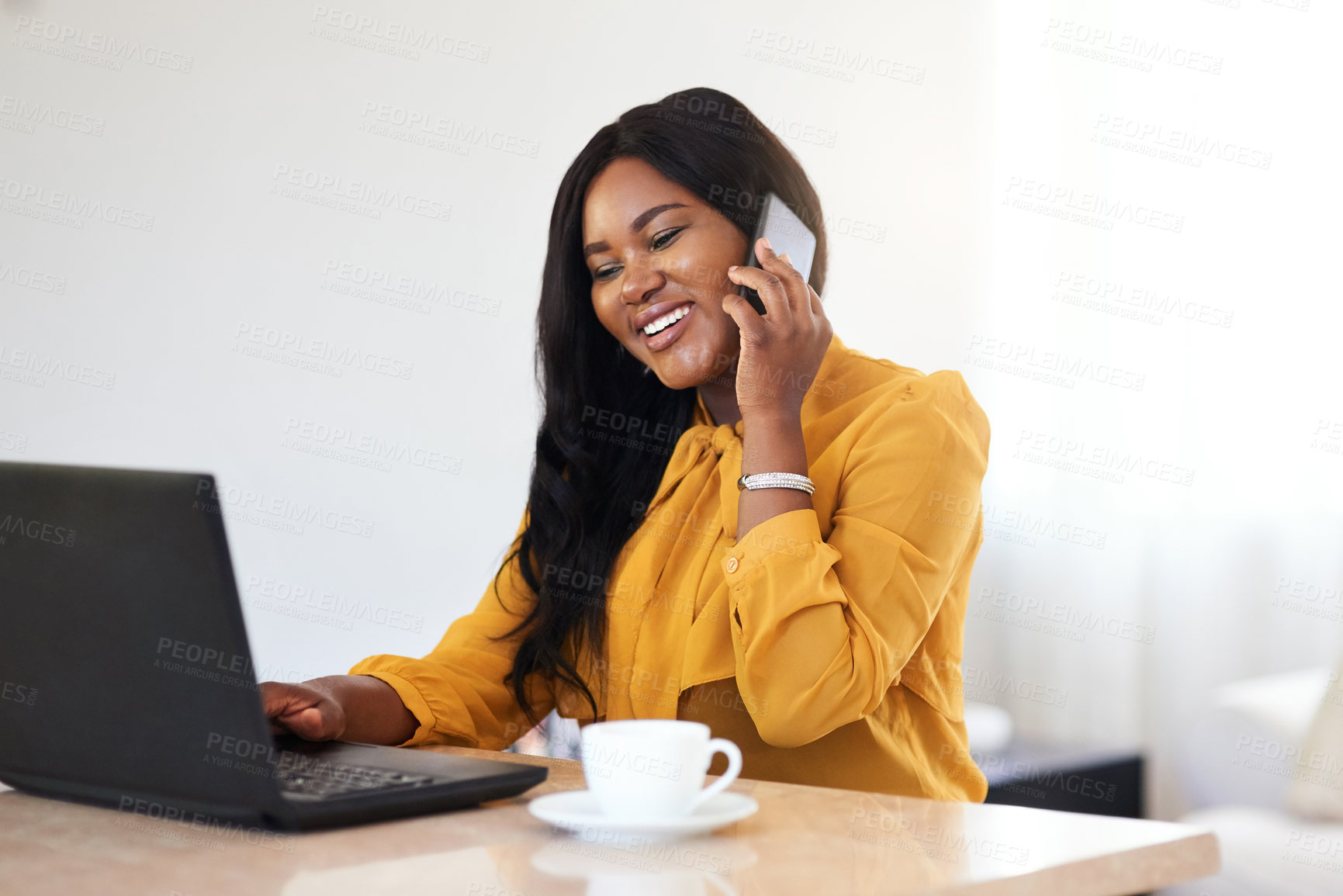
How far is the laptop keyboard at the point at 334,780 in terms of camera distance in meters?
0.77

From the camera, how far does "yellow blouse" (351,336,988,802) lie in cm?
114

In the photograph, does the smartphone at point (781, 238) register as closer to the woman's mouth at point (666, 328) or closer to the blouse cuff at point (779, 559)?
the woman's mouth at point (666, 328)

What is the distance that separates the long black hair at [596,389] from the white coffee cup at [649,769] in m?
0.73

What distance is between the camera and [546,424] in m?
1.74

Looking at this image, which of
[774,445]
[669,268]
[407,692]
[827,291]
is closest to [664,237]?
[669,268]

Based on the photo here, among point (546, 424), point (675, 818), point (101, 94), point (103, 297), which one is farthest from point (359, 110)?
point (675, 818)

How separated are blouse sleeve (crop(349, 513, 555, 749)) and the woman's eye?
1.65ft

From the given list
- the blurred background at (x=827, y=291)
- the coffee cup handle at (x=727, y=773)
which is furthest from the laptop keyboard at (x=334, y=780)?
the blurred background at (x=827, y=291)

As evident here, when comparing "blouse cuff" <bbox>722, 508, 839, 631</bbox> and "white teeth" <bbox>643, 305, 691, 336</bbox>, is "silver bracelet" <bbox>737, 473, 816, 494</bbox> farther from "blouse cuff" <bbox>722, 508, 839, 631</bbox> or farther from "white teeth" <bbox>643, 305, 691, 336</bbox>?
"white teeth" <bbox>643, 305, 691, 336</bbox>

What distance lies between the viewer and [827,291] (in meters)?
3.31

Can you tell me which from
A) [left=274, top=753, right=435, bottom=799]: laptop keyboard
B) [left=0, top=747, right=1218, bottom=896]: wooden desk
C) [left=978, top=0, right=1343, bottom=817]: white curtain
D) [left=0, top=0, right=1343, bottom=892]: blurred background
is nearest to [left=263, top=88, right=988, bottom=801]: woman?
[left=274, top=753, right=435, bottom=799]: laptop keyboard

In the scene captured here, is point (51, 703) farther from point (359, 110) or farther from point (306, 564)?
point (359, 110)

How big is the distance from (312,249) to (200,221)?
1.00 ft

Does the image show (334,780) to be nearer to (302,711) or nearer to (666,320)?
(302,711)
